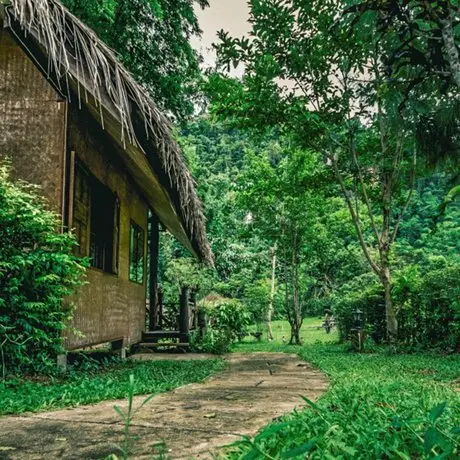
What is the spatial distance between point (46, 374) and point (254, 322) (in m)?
18.1

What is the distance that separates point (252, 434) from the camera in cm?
225

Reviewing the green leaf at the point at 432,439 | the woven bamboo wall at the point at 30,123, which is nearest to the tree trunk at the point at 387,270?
the woven bamboo wall at the point at 30,123

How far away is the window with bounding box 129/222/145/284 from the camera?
377 inches

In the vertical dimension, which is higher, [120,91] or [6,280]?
[120,91]

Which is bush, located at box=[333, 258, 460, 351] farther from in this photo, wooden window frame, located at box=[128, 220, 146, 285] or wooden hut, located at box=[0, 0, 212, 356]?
wooden window frame, located at box=[128, 220, 146, 285]

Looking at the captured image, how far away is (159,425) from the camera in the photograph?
246 centimetres

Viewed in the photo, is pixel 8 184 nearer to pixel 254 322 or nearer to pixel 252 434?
pixel 252 434

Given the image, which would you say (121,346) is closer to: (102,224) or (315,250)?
(102,224)

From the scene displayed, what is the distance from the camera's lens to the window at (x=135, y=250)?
31.4 feet

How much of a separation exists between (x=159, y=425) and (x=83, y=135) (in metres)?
4.53

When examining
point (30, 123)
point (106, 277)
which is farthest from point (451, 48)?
point (106, 277)

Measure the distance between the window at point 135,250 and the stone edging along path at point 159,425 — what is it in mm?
5870

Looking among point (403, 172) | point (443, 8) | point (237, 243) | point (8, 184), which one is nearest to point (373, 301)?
point (403, 172)

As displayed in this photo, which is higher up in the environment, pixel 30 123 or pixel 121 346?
pixel 30 123
